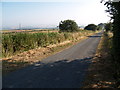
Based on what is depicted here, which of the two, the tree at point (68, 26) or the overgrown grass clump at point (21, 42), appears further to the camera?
the tree at point (68, 26)

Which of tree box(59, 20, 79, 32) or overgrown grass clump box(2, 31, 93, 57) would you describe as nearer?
overgrown grass clump box(2, 31, 93, 57)

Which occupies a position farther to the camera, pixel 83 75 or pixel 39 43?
pixel 39 43

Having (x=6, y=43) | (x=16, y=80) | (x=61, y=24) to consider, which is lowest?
(x=16, y=80)

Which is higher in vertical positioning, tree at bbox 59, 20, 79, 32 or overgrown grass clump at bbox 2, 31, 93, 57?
tree at bbox 59, 20, 79, 32

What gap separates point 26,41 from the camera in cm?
1577

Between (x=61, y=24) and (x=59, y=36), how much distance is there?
28336 mm

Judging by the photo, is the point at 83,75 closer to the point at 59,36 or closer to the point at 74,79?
the point at 74,79

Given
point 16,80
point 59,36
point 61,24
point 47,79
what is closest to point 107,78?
point 47,79

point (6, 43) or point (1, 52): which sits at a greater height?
point (6, 43)

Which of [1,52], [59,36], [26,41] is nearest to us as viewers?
[1,52]

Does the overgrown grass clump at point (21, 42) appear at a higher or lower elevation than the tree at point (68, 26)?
lower

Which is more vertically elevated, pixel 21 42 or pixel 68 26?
pixel 68 26

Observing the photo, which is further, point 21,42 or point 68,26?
point 68,26

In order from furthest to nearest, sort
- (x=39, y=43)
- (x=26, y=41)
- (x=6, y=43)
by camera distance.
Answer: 1. (x=39, y=43)
2. (x=26, y=41)
3. (x=6, y=43)
